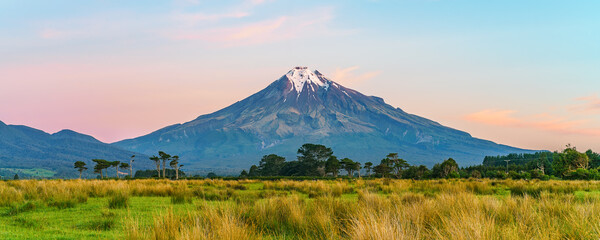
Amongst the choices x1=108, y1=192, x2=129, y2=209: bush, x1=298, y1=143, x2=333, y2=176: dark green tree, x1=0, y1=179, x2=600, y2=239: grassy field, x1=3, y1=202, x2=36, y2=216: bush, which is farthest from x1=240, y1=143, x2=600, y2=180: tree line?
x1=3, y1=202, x2=36, y2=216: bush

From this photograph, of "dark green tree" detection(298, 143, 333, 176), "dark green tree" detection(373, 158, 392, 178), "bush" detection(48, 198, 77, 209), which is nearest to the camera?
"bush" detection(48, 198, 77, 209)

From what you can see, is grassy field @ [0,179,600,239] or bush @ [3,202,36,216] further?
bush @ [3,202,36,216]

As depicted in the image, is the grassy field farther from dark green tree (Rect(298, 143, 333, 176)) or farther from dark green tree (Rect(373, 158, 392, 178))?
dark green tree (Rect(298, 143, 333, 176))

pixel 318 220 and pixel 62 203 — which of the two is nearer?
pixel 318 220

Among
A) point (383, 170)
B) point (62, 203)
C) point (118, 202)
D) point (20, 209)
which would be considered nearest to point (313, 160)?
point (383, 170)

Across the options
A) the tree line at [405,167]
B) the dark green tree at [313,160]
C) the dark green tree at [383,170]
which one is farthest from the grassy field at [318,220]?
the dark green tree at [313,160]

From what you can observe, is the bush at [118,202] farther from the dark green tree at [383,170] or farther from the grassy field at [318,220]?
the dark green tree at [383,170]

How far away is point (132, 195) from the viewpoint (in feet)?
42.1

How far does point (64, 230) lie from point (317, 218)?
398cm

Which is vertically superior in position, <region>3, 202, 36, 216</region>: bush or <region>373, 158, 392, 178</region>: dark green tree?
<region>3, 202, 36, 216</region>: bush

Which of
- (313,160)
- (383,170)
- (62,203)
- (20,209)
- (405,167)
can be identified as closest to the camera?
(20,209)

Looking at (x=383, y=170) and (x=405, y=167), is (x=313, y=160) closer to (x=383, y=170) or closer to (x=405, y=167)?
(x=383, y=170)

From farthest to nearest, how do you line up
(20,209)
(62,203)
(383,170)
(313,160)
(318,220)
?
(313,160) < (383,170) < (62,203) < (20,209) < (318,220)

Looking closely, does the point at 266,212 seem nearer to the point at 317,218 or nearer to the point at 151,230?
the point at 317,218
